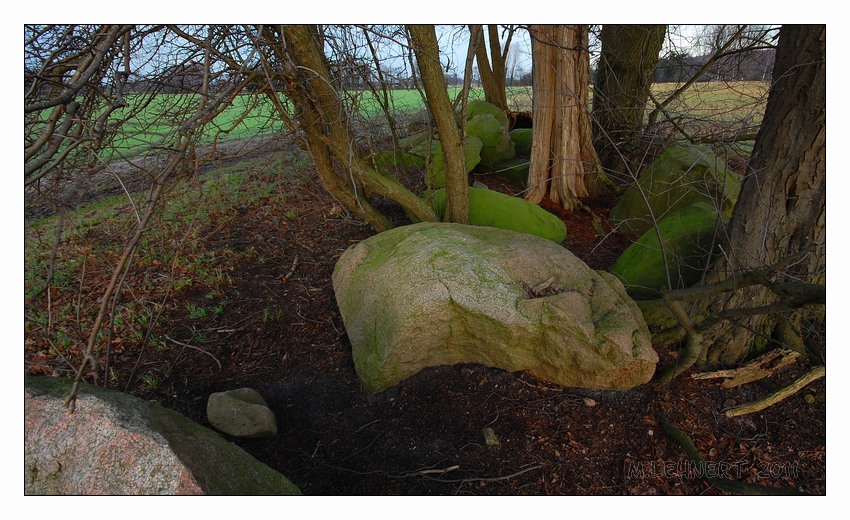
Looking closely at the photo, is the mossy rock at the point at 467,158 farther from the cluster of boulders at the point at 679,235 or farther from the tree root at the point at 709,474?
the tree root at the point at 709,474

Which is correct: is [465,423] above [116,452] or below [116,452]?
below

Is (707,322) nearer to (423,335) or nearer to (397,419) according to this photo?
(423,335)

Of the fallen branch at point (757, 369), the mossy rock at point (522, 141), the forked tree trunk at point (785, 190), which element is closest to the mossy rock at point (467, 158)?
the mossy rock at point (522, 141)

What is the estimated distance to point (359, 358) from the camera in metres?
2.90

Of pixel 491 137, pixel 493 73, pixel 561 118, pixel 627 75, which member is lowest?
pixel 491 137

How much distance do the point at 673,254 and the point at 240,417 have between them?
298 cm

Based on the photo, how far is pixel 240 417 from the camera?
2691 millimetres

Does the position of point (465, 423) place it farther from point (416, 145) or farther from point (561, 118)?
point (416, 145)

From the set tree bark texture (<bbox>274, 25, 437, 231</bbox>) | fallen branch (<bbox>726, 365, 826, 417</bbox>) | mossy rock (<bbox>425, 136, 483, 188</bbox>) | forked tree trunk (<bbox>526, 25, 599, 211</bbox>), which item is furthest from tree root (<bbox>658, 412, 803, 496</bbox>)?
mossy rock (<bbox>425, 136, 483, 188</bbox>)

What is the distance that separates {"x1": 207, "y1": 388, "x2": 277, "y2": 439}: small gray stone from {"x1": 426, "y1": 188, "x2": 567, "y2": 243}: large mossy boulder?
2526 mm

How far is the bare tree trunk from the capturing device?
3281 mm

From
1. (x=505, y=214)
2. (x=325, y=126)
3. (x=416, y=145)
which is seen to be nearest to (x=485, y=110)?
(x=416, y=145)

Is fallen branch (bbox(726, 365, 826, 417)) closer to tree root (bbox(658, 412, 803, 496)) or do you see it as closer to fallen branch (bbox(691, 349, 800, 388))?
fallen branch (bbox(691, 349, 800, 388))

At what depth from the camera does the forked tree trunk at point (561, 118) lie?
15.9 feet
